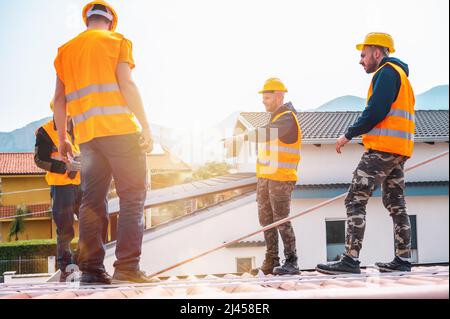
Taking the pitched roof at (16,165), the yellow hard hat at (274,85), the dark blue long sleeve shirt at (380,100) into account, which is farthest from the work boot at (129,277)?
the pitched roof at (16,165)

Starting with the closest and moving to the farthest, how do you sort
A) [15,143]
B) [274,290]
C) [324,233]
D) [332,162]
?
[274,290], [324,233], [332,162], [15,143]

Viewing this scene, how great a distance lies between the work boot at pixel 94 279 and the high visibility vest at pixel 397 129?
1.95 m

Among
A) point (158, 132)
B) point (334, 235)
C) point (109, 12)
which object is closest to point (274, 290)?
point (109, 12)

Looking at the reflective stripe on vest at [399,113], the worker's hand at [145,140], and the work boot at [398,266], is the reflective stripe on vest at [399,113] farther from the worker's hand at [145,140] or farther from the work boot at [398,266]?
the worker's hand at [145,140]

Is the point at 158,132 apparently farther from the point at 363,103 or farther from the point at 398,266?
the point at 398,266

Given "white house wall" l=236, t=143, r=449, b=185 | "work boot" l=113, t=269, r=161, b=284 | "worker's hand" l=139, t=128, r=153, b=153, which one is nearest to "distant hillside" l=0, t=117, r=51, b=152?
"worker's hand" l=139, t=128, r=153, b=153

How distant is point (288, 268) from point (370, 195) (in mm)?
935

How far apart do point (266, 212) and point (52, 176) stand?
1927 mm

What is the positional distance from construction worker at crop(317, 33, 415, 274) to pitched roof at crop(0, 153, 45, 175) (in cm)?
1611

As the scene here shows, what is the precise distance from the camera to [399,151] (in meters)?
2.68

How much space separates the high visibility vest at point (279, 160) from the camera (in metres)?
3.46

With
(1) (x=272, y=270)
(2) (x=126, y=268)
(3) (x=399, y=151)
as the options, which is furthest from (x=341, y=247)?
(2) (x=126, y=268)

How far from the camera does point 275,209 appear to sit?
341 cm
